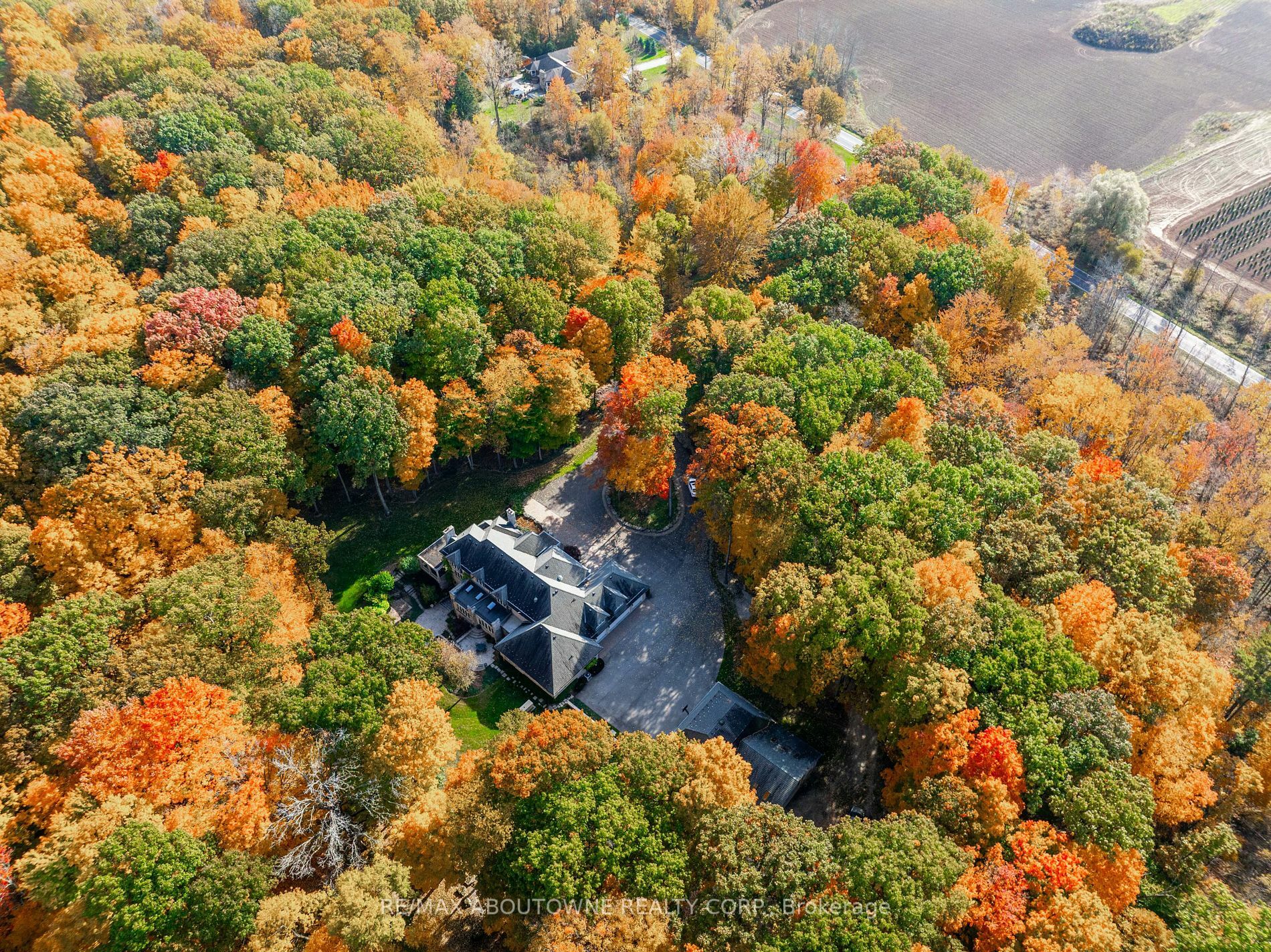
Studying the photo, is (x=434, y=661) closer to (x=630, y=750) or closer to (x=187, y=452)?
(x=630, y=750)

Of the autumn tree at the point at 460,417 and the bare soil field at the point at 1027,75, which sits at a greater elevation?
the bare soil field at the point at 1027,75

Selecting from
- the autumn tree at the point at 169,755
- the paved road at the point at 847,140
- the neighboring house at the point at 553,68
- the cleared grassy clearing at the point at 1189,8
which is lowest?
the autumn tree at the point at 169,755

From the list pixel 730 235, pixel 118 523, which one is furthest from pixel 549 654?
pixel 730 235

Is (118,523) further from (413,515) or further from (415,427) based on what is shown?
(413,515)

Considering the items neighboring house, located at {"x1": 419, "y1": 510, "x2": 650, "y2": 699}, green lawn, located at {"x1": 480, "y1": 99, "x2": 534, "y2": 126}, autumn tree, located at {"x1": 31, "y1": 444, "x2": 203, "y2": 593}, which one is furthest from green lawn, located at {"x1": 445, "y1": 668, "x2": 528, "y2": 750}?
green lawn, located at {"x1": 480, "y1": 99, "x2": 534, "y2": 126}

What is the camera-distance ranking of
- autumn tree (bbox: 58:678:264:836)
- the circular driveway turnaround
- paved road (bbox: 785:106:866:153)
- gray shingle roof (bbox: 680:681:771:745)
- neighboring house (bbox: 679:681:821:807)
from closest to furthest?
autumn tree (bbox: 58:678:264:836), neighboring house (bbox: 679:681:821:807), gray shingle roof (bbox: 680:681:771:745), the circular driveway turnaround, paved road (bbox: 785:106:866:153)

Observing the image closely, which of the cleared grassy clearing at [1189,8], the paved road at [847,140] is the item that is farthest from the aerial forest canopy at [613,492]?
the cleared grassy clearing at [1189,8]

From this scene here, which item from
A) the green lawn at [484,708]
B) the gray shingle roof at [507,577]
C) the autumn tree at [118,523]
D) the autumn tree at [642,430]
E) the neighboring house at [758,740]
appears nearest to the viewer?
the neighboring house at [758,740]

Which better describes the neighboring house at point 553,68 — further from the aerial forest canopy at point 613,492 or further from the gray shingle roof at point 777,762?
the gray shingle roof at point 777,762

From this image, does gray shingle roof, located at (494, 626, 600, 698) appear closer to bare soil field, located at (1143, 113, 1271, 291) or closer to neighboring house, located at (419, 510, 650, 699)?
neighboring house, located at (419, 510, 650, 699)
